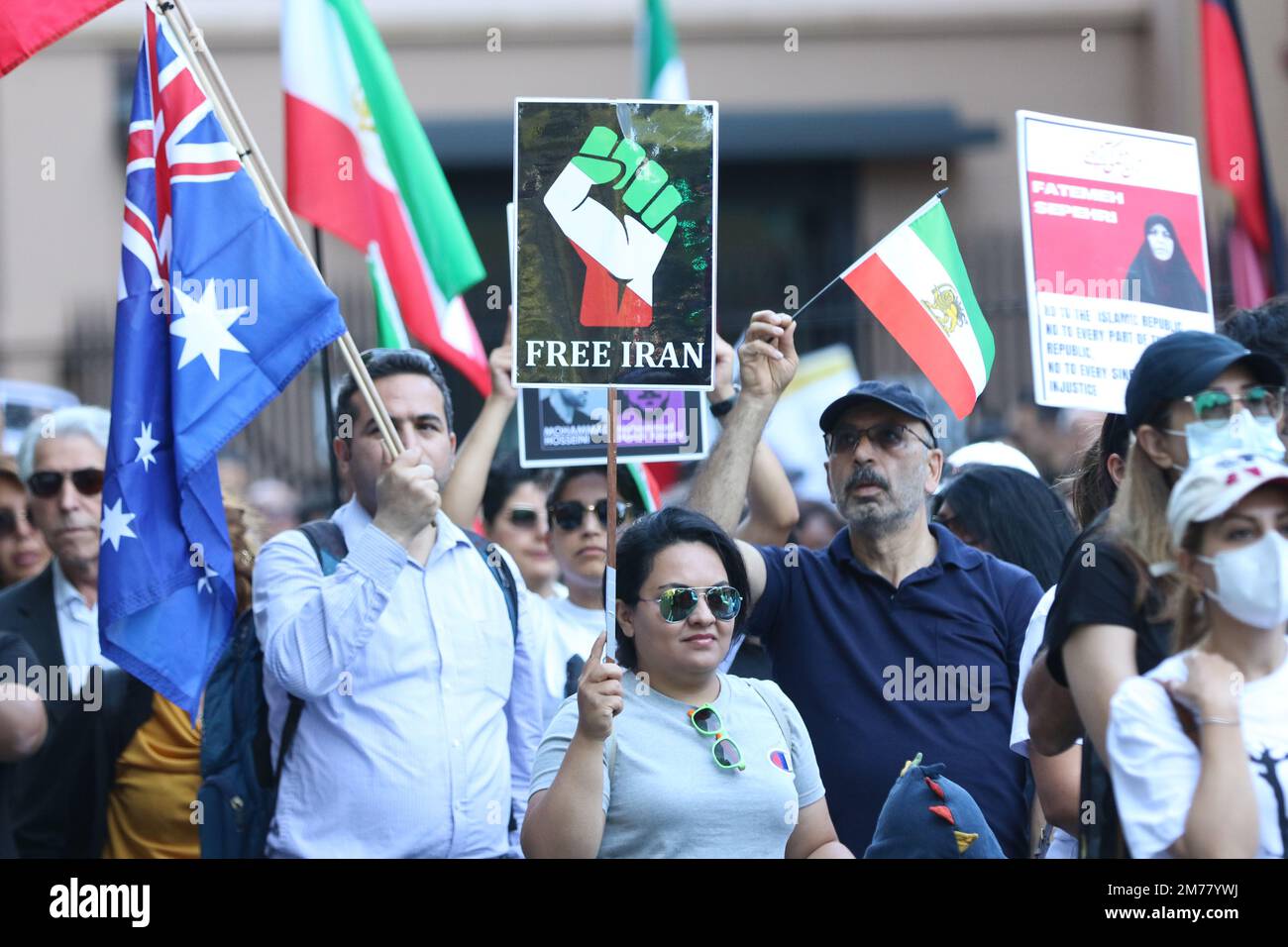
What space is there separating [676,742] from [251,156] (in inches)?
74.9

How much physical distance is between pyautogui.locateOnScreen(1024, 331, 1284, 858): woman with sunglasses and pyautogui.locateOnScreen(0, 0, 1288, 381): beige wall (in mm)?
9735

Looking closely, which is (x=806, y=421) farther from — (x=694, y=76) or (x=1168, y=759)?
(x=1168, y=759)

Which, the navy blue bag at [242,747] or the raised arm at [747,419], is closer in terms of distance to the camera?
the navy blue bag at [242,747]

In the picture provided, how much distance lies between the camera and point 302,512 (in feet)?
30.9

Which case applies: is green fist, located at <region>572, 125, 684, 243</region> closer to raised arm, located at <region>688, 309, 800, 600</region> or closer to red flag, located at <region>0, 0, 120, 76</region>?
raised arm, located at <region>688, 309, 800, 600</region>

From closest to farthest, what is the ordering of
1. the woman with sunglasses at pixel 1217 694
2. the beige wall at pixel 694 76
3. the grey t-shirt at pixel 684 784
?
1. the woman with sunglasses at pixel 1217 694
2. the grey t-shirt at pixel 684 784
3. the beige wall at pixel 694 76

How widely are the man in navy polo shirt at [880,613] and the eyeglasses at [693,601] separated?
0.53 m

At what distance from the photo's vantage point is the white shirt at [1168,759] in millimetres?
2953

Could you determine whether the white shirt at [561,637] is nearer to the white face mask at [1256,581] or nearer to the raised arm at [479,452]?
the raised arm at [479,452]

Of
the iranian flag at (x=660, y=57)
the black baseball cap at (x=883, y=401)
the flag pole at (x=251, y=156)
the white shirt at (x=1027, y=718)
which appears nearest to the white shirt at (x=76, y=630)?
the flag pole at (x=251, y=156)

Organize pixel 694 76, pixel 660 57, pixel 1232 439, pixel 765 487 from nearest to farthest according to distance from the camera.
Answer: pixel 1232 439 < pixel 765 487 < pixel 660 57 < pixel 694 76

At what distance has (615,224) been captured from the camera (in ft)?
Answer: 12.6

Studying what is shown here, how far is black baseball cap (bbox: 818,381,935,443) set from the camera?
4.38m

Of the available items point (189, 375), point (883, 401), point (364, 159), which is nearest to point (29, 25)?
point (189, 375)
